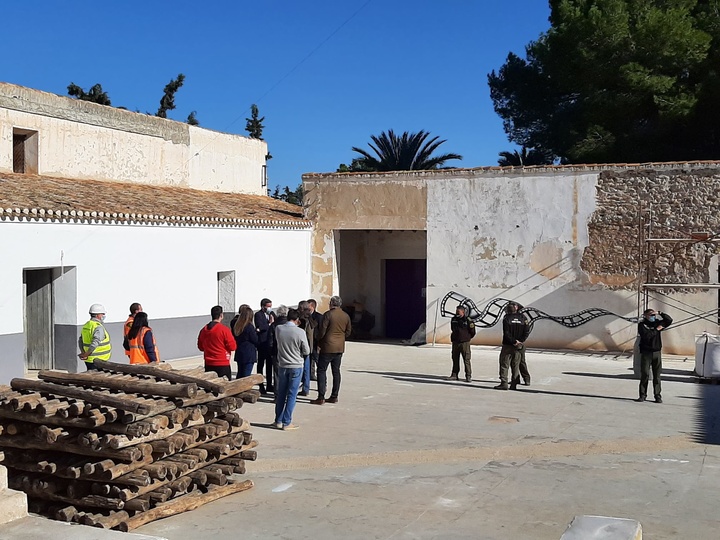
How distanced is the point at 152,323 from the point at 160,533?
1101 centimetres

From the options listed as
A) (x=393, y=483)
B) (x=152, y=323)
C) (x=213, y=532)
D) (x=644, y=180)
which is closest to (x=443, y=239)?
(x=644, y=180)

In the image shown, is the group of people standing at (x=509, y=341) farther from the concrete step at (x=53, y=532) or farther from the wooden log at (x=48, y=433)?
the concrete step at (x=53, y=532)

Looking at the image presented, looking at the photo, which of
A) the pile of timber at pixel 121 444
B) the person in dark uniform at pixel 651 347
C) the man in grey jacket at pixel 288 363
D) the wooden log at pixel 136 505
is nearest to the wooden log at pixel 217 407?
the pile of timber at pixel 121 444

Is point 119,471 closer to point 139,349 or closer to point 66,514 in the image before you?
point 66,514

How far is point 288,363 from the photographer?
36.4ft

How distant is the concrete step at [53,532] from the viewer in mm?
5621

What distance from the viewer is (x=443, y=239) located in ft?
69.8

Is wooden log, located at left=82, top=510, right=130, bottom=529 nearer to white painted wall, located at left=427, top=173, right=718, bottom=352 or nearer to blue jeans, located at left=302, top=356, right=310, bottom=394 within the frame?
blue jeans, located at left=302, top=356, right=310, bottom=394

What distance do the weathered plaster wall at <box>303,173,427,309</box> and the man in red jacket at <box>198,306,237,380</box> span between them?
1036cm

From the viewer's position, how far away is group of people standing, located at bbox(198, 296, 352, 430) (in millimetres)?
11180

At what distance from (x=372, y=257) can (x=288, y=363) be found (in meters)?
13.6

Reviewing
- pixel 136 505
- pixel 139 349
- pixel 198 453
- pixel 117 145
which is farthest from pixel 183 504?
pixel 117 145

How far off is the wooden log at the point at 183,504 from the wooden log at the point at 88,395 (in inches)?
37.7

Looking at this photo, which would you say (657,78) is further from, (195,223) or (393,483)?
(393,483)
